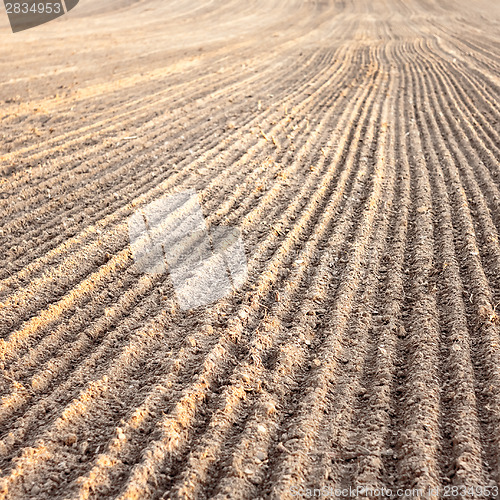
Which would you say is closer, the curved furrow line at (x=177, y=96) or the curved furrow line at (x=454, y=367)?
the curved furrow line at (x=454, y=367)

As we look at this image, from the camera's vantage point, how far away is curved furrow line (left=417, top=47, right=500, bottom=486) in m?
2.67

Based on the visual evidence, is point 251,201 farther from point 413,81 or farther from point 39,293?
point 413,81

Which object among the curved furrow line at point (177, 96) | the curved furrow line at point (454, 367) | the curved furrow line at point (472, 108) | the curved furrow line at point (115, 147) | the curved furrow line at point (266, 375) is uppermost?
the curved furrow line at point (177, 96)

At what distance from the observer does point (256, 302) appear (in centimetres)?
397

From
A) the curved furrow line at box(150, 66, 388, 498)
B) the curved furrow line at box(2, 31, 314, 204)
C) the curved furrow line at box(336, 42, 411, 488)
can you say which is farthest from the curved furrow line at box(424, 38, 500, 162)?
the curved furrow line at box(150, 66, 388, 498)

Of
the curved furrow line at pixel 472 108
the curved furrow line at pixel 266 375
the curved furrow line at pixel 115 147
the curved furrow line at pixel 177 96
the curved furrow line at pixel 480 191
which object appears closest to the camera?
the curved furrow line at pixel 266 375

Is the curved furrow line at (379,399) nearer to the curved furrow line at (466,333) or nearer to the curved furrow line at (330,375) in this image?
the curved furrow line at (330,375)

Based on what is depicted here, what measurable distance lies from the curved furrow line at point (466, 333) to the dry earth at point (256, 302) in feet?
0.05

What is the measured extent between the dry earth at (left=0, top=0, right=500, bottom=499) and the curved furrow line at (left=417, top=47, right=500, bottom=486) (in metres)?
0.02

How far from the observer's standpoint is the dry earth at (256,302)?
2699mm

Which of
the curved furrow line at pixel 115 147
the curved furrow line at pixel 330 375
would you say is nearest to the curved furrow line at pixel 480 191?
the curved furrow line at pixel 330 375

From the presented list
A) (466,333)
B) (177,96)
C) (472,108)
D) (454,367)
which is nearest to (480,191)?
(466,333)

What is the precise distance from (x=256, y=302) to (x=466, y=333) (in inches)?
70.7

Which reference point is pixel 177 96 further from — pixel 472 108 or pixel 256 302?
pixel 256 302
